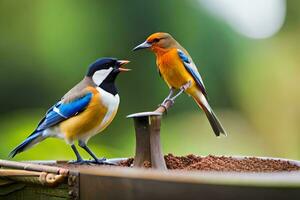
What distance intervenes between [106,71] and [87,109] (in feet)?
0.26

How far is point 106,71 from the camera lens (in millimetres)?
1202

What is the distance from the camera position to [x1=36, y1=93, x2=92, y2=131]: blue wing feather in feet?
3.92

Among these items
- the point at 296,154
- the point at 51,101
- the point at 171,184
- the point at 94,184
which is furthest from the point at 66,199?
the point at 296,154

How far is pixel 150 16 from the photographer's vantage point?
3.01m

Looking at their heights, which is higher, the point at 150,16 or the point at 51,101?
the point at 150,16

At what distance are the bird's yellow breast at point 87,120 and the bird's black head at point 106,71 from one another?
2 centimetres

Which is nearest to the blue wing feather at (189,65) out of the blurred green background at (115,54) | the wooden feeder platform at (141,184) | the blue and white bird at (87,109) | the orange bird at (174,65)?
the orange bird at (174,65)

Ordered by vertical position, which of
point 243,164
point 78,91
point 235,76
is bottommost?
point 235,76

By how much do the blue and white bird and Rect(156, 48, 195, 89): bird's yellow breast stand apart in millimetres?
114

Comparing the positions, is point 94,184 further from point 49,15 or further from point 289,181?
point 49,15

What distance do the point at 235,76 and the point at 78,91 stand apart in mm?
2289

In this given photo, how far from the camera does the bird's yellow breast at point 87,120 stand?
3.92 feet

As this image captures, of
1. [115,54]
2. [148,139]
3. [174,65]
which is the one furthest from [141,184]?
[115,54]

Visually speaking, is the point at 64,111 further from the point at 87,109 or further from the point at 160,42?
the point at 160,42
